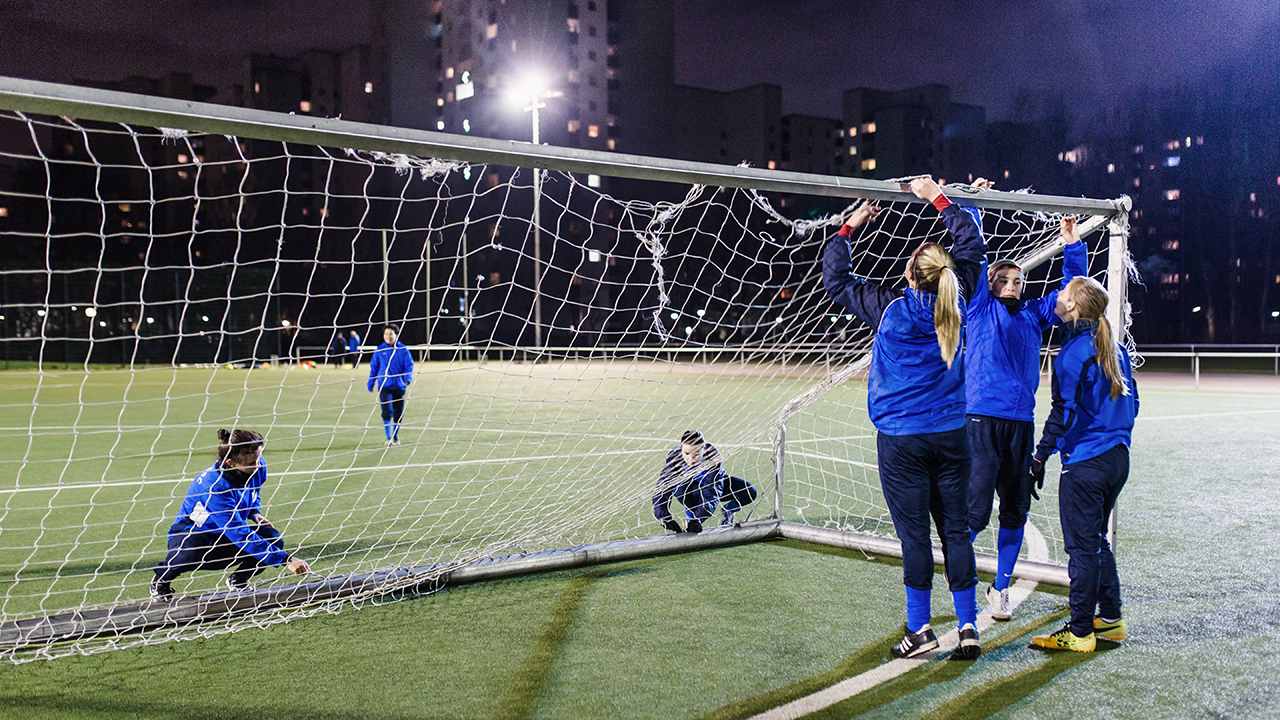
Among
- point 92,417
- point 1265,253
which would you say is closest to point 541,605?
point 92,417

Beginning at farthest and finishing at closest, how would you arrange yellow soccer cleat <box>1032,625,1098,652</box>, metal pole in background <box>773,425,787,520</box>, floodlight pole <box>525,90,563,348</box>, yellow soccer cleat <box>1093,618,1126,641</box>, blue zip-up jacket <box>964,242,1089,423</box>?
metal pole in background <box>773,425,787,520</box> < floodlight pole <box>525,90,563,348</box> < blue zip-up jacket <box>964,242,1089,423</box> < yellow soccer cleat <box>1093,618,1126,641</box> < yellow soccer cleat <box>1032,625,1098,652</box>

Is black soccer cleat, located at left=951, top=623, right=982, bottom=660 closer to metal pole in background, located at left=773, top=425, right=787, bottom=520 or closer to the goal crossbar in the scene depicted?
the goal crossbar

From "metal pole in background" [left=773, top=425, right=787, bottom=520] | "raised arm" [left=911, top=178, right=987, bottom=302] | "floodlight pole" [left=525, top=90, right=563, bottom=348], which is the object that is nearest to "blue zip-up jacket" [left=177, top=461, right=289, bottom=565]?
"floodlight pole" [left=525, top=90, right=563, bottom=348]

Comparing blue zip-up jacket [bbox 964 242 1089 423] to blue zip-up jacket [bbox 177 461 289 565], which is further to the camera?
blue zip-up jacket [bbox 177 461 289 565]

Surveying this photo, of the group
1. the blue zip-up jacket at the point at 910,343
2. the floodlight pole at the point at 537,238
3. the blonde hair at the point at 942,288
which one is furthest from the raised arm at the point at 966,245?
the floodlight pole at the point at 537,238

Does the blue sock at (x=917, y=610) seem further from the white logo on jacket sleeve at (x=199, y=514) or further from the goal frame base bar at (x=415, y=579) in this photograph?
the white logo on jacket sleeve at (x=199, y=514)

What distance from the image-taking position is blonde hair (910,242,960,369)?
336cm

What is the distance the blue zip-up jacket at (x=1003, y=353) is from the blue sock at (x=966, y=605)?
2.88 feet

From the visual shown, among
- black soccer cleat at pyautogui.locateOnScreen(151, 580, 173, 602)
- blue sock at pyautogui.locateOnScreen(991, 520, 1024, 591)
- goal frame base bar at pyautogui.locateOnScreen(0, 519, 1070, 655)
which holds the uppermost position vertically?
blue sock at pyautogui.locateOnScreen(991, 520, 1024, 591)

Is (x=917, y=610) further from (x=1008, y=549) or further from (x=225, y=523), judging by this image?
(x=225, y=523)

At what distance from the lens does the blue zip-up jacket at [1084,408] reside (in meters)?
3.62

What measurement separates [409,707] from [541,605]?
129cm

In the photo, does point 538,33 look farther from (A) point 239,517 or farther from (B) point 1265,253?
(A) point 239,517

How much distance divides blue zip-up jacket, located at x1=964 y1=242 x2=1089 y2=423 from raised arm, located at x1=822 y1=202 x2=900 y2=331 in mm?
752
